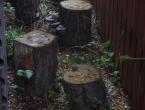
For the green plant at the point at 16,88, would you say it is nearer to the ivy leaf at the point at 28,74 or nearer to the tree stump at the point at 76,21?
the ivy leaf at the point at 28,74

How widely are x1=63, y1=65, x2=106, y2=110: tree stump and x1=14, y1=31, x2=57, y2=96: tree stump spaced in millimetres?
369

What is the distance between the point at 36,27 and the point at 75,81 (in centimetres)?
225

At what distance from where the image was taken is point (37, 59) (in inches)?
147

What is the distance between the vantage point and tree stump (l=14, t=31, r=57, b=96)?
3.74 meters

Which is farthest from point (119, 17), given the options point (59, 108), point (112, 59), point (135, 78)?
point (59, 108)

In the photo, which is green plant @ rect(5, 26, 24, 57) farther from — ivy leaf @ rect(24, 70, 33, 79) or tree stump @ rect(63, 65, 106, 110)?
tree stump @ rect(63, 65, 106, 110)

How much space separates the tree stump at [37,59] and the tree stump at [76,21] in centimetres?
104

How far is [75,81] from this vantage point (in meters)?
3.41

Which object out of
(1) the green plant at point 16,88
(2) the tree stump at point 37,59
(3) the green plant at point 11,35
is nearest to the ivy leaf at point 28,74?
(2) the tree stump at point 37,59

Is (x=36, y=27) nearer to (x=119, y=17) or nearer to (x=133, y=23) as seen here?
(x=119, y=17)

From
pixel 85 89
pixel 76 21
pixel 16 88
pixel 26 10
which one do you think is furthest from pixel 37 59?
pixel 26 10

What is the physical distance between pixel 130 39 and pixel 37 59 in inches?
36.4

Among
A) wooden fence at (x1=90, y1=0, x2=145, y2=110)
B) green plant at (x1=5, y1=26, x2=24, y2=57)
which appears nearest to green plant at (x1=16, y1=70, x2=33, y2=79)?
green plant at (x1=5, y1=26, x2=24, y2=57)

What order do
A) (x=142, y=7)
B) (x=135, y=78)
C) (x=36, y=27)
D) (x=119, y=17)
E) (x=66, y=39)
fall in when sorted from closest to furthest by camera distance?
(x=142, y=7), (x=135, y=78), (x=119, y=17), (x=66, y=39), (x=36, y=27)
